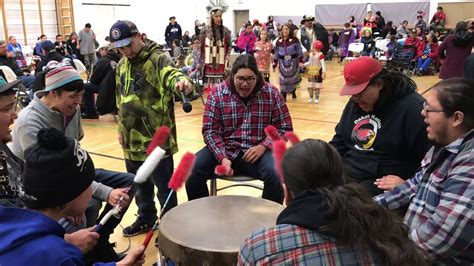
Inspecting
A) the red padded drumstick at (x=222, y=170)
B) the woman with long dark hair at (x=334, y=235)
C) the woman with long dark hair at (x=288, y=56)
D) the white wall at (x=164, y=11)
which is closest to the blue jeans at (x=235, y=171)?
the red padded drumstick at (x=222, y=170)

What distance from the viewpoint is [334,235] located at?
1.09m

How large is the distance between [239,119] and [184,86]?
518mm

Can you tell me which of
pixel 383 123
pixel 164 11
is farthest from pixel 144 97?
pixel 164 11

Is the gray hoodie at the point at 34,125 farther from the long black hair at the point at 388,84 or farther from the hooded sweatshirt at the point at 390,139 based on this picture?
the long black hair at the point at 388,84

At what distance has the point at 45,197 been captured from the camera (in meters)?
1.33

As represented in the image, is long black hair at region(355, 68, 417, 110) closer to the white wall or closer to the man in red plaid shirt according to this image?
the man in red plaid shirt

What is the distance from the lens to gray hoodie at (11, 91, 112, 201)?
7.11 feet

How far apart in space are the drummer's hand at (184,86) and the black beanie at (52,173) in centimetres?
121

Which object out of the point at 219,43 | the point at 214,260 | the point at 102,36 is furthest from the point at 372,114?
the point at 102,36

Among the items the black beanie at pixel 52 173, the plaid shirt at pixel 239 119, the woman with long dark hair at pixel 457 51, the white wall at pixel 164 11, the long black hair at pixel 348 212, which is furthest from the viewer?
Answer: the white wall at pixel 164 11

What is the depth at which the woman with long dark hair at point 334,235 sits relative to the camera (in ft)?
3.56

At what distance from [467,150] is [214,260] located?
0.99 m

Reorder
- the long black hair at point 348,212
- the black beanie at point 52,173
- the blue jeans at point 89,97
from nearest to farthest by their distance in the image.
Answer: the long black hair at point 348,212 → the black beanie at point 52,173 → the blue jeans at point 89,97

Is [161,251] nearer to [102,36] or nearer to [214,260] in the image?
[214,260]
